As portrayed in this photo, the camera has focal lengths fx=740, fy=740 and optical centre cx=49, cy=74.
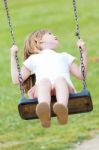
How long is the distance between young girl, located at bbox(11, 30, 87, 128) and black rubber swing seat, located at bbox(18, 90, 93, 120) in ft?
0.28

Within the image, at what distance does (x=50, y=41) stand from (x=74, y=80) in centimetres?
874

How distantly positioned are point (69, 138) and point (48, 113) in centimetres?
337

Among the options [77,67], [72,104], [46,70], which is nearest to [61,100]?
[72,104]

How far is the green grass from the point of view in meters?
10.6

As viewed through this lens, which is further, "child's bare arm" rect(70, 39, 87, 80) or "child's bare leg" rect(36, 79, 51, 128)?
"child's bare arm" rect(70, 39, 87, 80)

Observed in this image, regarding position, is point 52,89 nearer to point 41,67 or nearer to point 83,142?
point 41,67

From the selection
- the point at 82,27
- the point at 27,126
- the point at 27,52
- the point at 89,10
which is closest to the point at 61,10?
the point at 89,10

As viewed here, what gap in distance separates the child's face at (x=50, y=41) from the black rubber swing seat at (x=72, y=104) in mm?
721

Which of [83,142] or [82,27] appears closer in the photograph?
[83,142]

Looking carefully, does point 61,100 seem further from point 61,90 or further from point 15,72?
point 15,72

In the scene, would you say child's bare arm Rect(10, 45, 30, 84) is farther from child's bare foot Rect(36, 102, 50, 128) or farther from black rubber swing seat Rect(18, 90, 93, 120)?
child's bare foot Rect(36, 102, 50, 128)

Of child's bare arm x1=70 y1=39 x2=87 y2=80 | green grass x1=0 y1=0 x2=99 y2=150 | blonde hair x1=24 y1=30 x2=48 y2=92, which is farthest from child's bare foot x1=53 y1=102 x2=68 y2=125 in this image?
green grass x1=0 y1=0 x2=99 y2=150

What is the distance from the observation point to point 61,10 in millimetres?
38062

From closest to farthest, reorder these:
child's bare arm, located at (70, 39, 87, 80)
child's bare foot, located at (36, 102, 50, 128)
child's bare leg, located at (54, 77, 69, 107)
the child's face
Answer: child's bare foot, located at (36, 102, 50, 128) → child's bare leg, located at (54, 77, 69, 107) → child's bare arm, located at (70, 39, 87, 80) → the child's face
